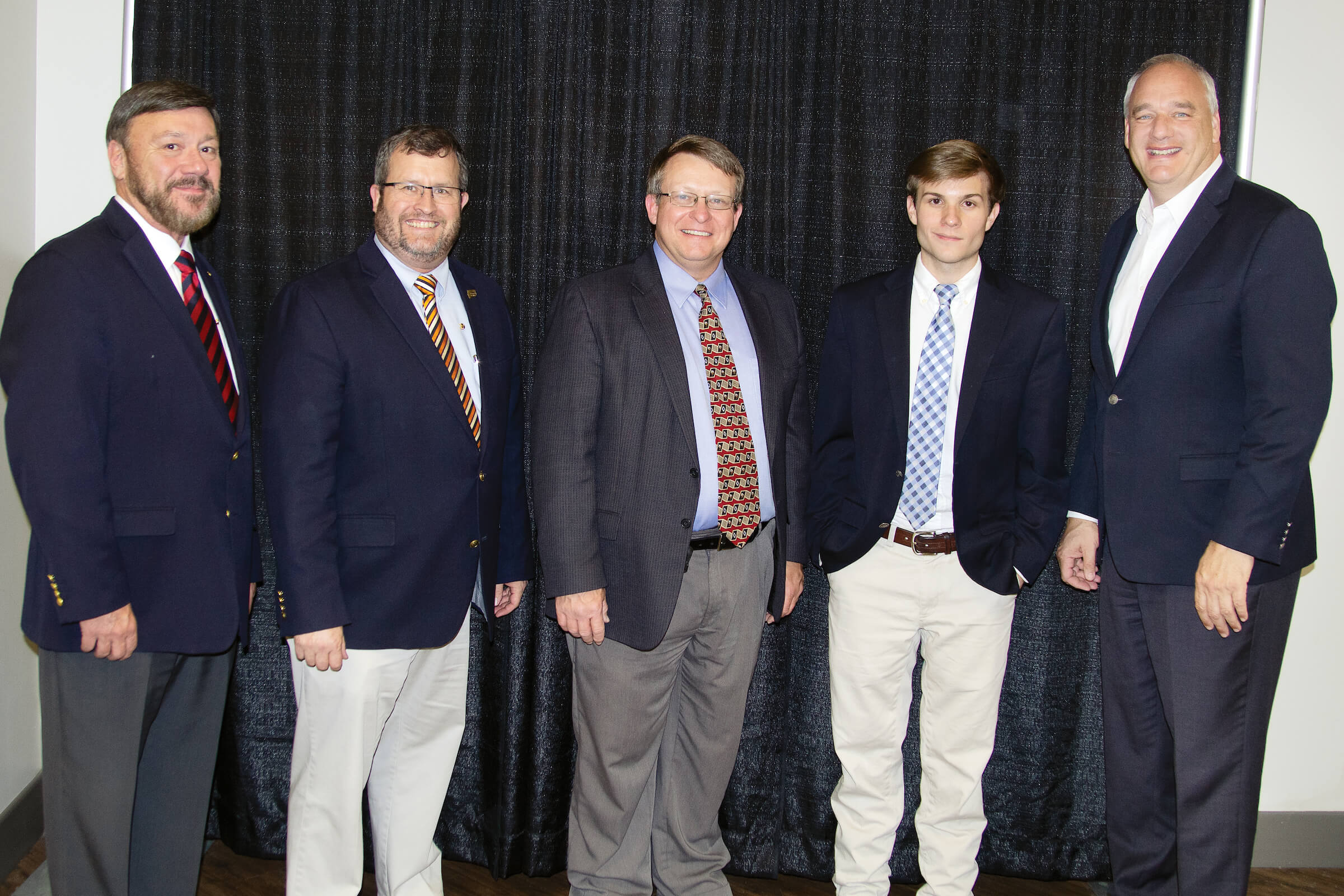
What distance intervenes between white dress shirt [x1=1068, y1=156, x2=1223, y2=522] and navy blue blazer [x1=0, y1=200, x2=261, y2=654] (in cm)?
207

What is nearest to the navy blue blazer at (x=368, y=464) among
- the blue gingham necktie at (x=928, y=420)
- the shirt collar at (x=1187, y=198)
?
the blue gingham necktie at (x=928, y=420)

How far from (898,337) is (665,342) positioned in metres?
0.61

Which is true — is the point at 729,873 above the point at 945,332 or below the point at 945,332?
below

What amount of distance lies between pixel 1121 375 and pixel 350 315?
1787 mm

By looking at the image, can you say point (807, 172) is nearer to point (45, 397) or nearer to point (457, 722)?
point (457, 722)

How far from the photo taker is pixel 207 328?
2098 mm

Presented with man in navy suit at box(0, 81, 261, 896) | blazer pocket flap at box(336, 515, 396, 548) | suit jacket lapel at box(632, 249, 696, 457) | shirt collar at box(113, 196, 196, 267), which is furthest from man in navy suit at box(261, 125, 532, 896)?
suit jacket lapel at box(632, 249, 696, 457)

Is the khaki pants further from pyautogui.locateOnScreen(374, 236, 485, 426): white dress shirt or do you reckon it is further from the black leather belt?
pyautogui.locateOnScreen(374, 236, 485, 426): white dress shirt

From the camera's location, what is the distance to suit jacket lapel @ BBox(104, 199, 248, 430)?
199cm

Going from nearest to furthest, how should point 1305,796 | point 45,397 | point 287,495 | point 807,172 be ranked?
point 45,397 → point 287,495 → point 807,172 → point 1305,796

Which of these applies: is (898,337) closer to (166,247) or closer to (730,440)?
(730,440)

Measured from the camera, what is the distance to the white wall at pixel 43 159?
2.61 metres

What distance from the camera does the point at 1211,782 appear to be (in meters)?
2.24

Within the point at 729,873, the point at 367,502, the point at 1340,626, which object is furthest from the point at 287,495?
the point at 1340,626
